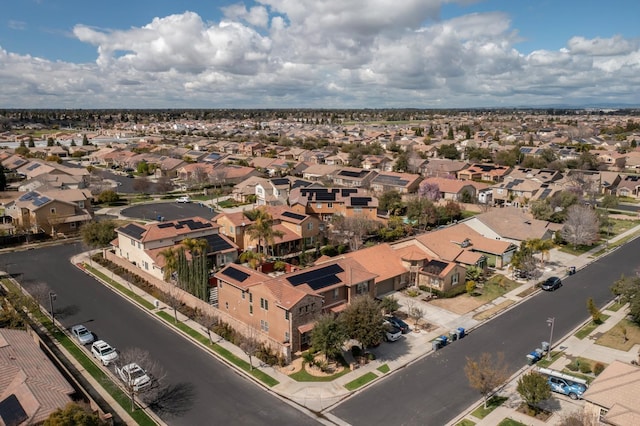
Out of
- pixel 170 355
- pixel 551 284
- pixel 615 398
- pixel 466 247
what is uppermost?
pixel 466 247

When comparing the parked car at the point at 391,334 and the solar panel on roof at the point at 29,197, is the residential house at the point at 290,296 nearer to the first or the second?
the parked car at the point at 391,334

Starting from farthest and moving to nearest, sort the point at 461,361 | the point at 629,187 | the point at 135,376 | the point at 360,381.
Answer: the point at 629,187 → the point at 461,361 → the point at 360,381 → the point at 135,376

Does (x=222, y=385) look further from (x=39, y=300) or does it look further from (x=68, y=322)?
(x=39, y=300)

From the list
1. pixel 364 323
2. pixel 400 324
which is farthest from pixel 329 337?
pixel 400 324

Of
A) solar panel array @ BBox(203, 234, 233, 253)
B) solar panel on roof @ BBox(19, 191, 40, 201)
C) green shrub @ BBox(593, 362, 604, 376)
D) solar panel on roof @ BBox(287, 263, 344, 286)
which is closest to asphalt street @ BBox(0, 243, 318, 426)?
solar panel on roof @ BBox(287, 263, 344, 286)

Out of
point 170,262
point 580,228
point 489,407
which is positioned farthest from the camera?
point 580,228

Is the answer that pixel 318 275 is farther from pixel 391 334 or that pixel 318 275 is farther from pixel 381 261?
pixel 381 261

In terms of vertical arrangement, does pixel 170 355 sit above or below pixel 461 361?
above

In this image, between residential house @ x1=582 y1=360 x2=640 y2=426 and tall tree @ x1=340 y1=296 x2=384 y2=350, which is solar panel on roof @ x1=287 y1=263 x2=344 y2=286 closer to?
tall tree @ x1=340 y1=296 x2=384 y2=350
